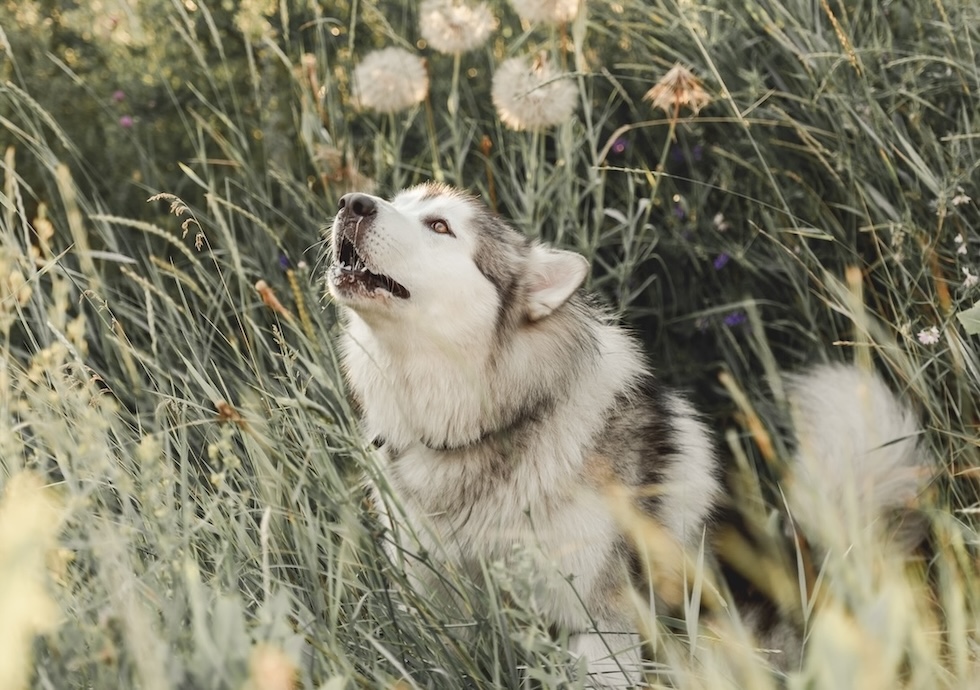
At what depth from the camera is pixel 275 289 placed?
11.2 feet

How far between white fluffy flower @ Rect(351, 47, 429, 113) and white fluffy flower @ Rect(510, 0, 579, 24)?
0.43 m

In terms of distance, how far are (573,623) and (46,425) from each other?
1459mm

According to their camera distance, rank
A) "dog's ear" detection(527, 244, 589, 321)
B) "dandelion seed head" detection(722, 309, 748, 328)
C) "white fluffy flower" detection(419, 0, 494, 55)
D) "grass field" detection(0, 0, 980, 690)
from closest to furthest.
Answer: "grass field" detection(0, 0, 980, 690), "dog's ear" detection(527, 244, 589, 321), "white fluffy flower" detection(419, 0, 494, 55), "dandelion seed head" detection(722, 309, 748, 328)

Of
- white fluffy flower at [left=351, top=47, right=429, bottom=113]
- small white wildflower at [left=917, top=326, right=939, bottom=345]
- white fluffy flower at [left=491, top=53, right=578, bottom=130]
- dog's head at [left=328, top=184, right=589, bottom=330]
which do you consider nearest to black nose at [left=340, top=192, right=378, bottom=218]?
dog's head at [left=328, top=184, right=589, bottom=330]

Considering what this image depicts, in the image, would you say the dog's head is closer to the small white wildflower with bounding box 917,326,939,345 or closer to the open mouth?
the open mouth

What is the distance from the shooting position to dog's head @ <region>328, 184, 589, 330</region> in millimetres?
2549

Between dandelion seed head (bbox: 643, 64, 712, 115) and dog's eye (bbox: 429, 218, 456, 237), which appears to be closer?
dog's eye (bbox: 429, 218, 456, 237)

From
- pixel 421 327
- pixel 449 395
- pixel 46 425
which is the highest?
pixel 46 425

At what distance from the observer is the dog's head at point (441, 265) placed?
2549mm

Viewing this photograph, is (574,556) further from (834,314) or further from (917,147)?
(917,147)

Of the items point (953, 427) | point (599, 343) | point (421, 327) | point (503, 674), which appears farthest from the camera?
point (953, 427)

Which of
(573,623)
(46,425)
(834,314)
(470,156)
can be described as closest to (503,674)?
(573,623)

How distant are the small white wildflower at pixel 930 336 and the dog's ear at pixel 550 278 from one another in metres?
1.01

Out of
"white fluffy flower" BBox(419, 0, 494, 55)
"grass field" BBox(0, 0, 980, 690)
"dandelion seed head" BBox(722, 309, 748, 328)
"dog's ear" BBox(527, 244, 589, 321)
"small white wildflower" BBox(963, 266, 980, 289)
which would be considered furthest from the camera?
"dandelion seed head" BBox(722, 309, 748, 328)
